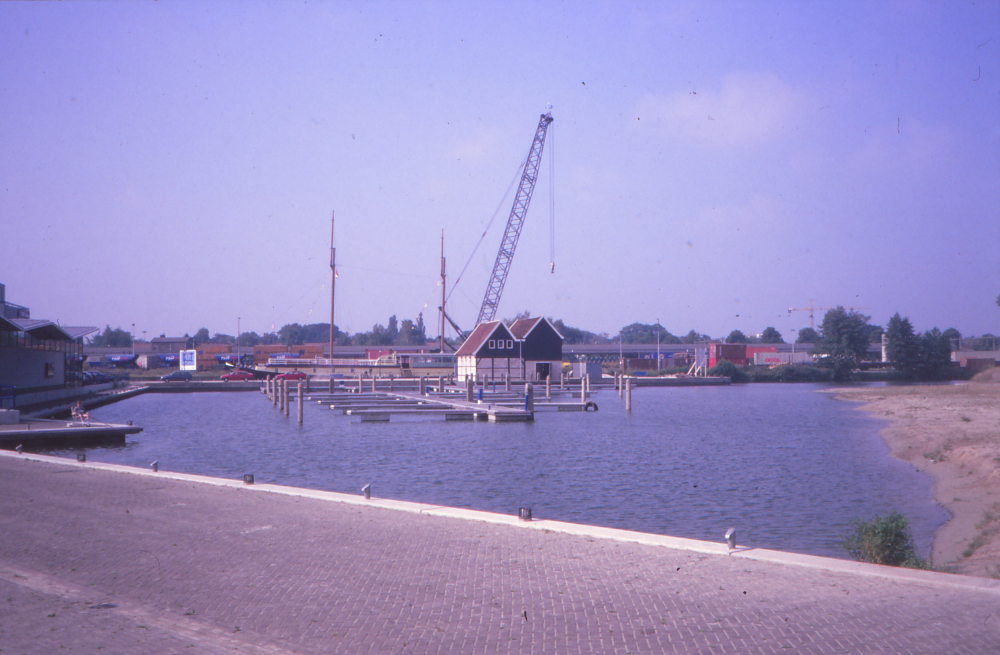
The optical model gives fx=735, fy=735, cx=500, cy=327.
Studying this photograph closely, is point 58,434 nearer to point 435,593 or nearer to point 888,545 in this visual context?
point 435,593

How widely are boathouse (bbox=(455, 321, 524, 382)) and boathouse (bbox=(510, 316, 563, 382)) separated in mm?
659

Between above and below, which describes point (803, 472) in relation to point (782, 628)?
below

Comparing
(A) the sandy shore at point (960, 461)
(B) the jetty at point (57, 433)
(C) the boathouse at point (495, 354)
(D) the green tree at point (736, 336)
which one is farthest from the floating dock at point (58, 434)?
(D) the green tree at point (736, 336)

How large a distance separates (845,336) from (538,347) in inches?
1944

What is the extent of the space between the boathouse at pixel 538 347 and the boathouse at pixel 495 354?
2.16 feet

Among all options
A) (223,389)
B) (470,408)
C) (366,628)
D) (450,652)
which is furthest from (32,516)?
(223,389)

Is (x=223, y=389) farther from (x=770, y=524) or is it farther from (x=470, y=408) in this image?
(x=770, y=524)

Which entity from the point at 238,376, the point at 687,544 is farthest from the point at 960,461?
the point at 238,376

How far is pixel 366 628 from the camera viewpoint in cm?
585

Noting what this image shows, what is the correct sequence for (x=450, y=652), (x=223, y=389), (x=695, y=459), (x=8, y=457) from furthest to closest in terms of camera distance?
(x=223, y=389) → (x=695, y=459) → (x=8, y=457) → (x=450, y=652)

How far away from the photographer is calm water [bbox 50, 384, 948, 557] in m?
15.1

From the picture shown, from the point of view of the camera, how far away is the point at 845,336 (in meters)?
96.2

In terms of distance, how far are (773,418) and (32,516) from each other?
39.1 metres

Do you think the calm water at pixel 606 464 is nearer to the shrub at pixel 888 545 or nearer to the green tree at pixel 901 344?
the shrub at pixel 888 545
